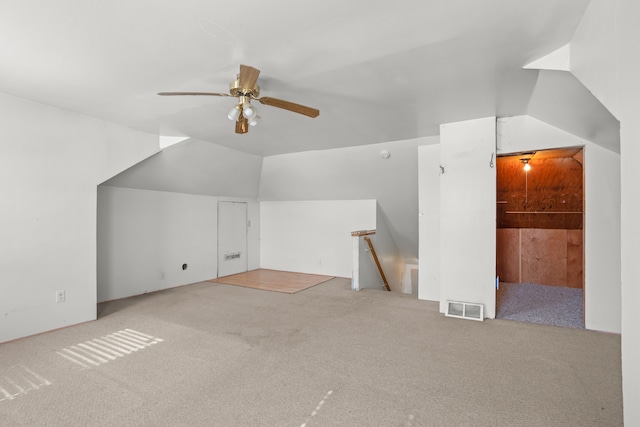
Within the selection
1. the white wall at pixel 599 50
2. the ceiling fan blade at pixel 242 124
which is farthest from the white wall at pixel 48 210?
the white wall at pixel 599 50

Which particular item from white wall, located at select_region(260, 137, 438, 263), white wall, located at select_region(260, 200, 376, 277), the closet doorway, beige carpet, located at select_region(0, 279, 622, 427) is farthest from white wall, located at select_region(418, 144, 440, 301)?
white wall, located at select_region(260, 200, 376, 277)

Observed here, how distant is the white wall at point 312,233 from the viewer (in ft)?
20.6

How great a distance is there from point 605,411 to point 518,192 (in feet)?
13.7

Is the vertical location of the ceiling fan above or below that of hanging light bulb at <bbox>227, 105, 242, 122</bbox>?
above

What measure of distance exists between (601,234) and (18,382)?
5.36m

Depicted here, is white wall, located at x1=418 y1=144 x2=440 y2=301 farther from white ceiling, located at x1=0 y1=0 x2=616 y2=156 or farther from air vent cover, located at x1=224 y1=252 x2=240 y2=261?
air vent cover, located at x1=224 y1=252 x2=240 y2=261

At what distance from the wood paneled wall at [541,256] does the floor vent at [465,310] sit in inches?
94.7

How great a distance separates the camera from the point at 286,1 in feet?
5.51

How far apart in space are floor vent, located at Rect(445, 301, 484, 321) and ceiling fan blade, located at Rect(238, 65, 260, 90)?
330 centimetres

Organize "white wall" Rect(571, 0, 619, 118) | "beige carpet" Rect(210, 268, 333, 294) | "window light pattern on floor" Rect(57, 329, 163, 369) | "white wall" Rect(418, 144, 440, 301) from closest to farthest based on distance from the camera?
1. "white wall" Rect(571, 0, 619, 118)
2. "window light pattern on floor" Rect(57, 329, 163, 369)
3. "white wall" Rect(418, 144, 440, 301)
4. "beige carpet" Rect(210, 268, 333, 294)

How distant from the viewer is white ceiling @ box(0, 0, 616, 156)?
69.7 inches

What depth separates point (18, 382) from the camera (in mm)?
2389

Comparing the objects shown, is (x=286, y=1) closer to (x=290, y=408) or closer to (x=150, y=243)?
(x=290, y=408)

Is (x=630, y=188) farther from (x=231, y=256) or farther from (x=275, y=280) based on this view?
(x=231, y=256)
